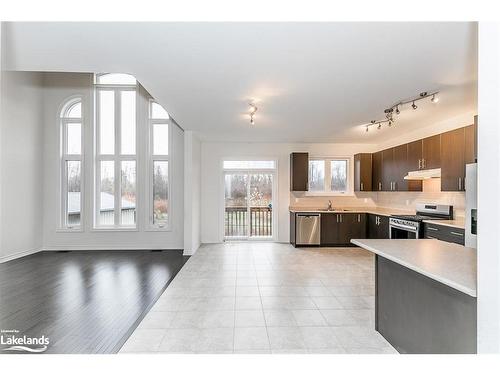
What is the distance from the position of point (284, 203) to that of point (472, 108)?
13.7 feet

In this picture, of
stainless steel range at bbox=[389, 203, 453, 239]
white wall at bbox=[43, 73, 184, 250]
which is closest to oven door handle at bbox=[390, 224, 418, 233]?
stainless steel range at bbox=[389, 203, 453, 239]

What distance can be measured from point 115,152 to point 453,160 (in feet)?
22.1

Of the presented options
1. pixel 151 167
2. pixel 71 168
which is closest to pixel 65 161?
pixel 71 168

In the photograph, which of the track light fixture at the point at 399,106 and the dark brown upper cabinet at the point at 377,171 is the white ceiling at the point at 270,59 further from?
the dark brown upper cabinet at the point at 377,171

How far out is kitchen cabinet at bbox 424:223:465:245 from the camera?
11.7 feet

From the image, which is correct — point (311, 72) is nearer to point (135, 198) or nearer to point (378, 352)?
point (378, 352)

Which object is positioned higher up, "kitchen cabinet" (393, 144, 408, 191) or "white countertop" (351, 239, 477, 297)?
"kitchen cabinet" (393, 144, 408, 191)

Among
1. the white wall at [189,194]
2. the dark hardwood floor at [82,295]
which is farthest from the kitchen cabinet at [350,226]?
the dark hardwood floor at [82,295]

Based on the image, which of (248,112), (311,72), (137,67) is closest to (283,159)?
(248,112)

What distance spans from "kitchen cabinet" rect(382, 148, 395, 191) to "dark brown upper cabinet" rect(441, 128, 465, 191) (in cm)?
152

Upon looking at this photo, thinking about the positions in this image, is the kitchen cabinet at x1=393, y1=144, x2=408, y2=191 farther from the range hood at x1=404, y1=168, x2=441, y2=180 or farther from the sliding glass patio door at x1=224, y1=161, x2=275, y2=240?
the sliding glass patio door at x1=224, y1=161, x2=275, y2=240

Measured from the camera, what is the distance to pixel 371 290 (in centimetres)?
365

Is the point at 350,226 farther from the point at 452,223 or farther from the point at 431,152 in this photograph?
the point at 452,223

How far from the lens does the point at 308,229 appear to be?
21.3 feet
